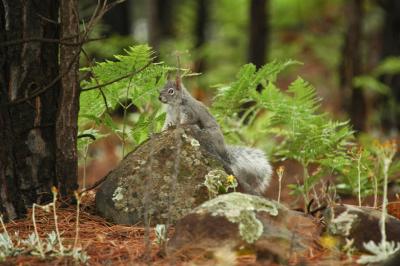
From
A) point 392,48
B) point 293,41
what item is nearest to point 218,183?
point 392,48

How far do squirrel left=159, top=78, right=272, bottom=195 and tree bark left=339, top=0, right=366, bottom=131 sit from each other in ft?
17.7

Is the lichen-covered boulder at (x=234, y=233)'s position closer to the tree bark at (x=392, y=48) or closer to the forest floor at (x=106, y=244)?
the forest floor at (x=106, y=244)

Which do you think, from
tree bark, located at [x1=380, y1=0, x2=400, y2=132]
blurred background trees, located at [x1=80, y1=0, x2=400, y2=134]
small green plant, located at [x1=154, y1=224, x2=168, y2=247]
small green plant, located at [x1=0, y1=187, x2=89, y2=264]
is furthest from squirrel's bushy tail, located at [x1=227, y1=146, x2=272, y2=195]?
tree bark, located at [x1=380, y1=0, x2=400, y2=132]

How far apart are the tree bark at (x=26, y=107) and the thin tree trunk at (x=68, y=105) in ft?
0.21

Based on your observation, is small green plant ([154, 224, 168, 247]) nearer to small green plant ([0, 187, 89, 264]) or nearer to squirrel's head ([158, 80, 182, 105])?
small green plant ([0, 187, 89, 264])

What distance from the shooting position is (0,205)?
395cm

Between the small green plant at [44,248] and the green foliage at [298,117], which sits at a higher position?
the green foliage at [298,117]

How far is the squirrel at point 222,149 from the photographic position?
4340 mm

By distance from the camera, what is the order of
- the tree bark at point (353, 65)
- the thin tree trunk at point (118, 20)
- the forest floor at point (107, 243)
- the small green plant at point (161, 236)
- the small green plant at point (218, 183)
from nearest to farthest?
the forest floor at point (107, 243) → the small green plant at point (161, 236) → the small green plant at point (218, 183) → the tree bark at point (353, 65) → the thin tree trunk at point (118, 20)

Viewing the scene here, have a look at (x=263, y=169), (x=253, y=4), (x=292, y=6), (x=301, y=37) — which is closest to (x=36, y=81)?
(x=263, y=169)

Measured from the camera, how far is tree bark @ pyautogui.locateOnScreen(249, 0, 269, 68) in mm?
10688

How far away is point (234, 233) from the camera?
315 cm

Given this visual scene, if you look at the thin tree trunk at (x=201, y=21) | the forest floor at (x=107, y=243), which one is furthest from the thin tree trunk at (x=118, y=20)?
the forest floor at (x=107, y=243)

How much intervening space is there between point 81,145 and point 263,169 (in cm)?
141
